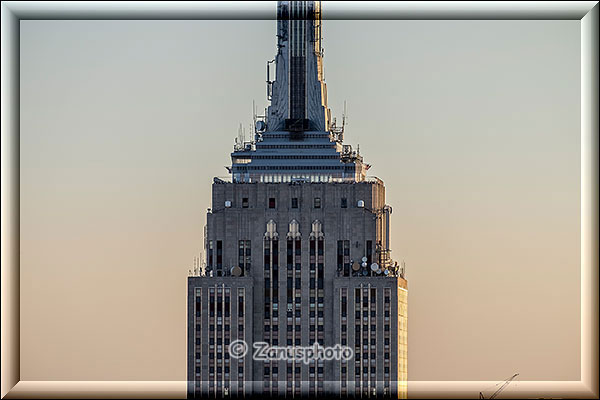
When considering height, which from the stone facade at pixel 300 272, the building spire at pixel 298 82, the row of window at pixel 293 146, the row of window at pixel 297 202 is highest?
the building spire at pixel 298 82

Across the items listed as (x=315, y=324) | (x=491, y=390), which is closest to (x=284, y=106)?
(x=315, y=324)

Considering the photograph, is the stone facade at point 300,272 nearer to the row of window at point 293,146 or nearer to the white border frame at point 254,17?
the row of window at point 293,146

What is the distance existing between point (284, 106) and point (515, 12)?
27.4 m

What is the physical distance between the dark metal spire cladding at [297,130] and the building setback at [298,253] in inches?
1.9

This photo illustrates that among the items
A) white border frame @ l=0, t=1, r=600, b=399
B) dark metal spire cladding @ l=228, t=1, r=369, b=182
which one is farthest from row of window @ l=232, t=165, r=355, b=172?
white border frame @ l=0, t=1, r=600, b=399

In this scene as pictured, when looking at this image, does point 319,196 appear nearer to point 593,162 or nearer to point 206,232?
point 206,232

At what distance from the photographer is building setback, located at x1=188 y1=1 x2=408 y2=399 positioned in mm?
88438

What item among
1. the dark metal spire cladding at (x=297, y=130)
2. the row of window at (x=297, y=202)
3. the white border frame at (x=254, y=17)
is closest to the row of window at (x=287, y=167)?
the dark metal spire cladding at (x=297, y=130)

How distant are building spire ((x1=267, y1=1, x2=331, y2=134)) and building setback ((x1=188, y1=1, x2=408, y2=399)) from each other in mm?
68

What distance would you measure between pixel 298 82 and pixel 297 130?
2361 millimetres

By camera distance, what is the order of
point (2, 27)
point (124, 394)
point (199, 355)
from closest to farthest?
point (2, 27) → point (124, 394) → point (199, 355)

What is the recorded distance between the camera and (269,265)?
91062mm

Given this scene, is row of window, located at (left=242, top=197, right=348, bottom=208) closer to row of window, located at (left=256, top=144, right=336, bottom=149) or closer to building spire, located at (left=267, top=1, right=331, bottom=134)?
row of window, located at (left=256, top=144, right=336, bottom=149)

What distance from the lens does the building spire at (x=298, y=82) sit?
88.6 m
